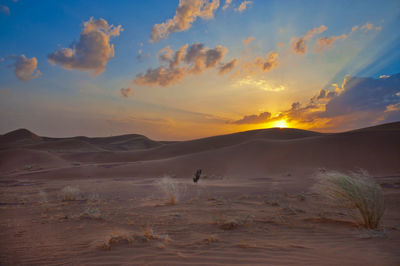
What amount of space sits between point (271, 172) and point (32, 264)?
1994 centimetres

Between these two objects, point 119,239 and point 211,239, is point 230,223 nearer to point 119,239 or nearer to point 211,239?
point 211,239

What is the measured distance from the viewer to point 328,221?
5.89 meters

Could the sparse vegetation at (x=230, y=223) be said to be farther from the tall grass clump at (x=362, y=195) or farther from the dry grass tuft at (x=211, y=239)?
the tall grass clump at (x=362, y=195)

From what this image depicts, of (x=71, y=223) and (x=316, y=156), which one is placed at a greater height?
(x=316, y=156)

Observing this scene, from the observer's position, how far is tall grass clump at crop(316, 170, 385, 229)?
510 centimetres

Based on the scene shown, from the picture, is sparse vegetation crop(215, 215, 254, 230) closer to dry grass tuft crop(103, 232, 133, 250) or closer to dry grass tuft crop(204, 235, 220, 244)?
dry grass tuft crop(204, 235, 220, 244)

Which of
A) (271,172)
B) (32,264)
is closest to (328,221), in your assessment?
(32,264)

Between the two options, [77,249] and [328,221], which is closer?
[77,249]

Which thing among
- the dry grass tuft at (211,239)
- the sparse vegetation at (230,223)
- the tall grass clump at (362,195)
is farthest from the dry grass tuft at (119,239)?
the tall grass clump at (362,195)

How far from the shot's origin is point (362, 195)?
17.0 ft

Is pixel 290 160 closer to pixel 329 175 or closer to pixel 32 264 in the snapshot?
pixel 329 175

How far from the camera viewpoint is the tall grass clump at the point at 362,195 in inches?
201

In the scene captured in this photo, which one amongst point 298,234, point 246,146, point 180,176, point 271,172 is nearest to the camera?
point 298,234

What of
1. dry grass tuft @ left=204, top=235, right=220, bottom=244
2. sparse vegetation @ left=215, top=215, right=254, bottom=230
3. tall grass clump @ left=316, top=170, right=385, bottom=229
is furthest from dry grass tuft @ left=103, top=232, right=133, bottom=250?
tall grass clump @ left=316, top=170, right=385, bottom=229
